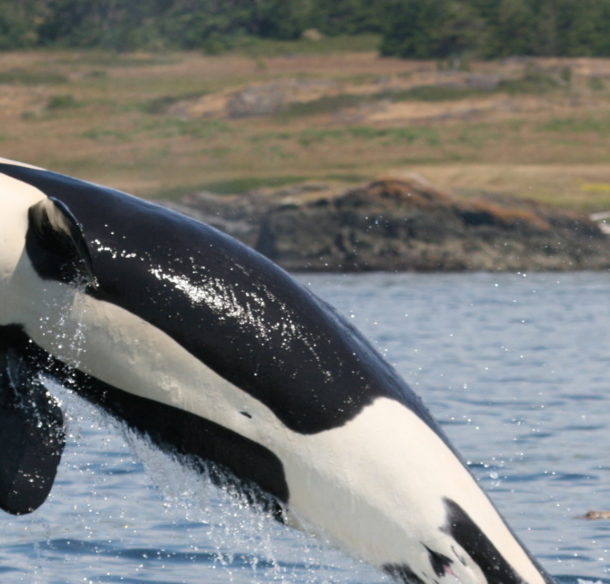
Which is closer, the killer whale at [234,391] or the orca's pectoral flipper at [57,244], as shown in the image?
the orca's pectoral flipper at [57,244]

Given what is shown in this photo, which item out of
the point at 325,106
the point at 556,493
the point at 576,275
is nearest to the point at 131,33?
the point at 325,106

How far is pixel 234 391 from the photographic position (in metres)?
7.22

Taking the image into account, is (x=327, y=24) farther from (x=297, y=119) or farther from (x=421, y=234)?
(x=421, y=234)

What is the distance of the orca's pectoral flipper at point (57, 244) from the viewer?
22.3 feet

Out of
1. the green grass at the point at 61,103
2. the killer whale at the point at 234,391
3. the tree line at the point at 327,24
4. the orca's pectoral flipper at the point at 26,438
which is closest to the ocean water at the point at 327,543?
the orca's pectoral flipper at the point at 26,438

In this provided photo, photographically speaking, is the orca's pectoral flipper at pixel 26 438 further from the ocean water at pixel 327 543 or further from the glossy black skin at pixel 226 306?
the glossy black skin at pixel 226 306

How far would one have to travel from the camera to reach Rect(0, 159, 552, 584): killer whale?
717 cm

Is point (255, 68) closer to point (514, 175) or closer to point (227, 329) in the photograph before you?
point (514, 175)

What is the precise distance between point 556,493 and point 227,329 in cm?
691

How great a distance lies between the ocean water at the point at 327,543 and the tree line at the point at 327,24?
82.3m

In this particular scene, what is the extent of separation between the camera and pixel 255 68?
355 feet

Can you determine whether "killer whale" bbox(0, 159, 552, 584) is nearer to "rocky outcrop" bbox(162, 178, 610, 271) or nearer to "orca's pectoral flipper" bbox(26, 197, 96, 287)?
"orca's pectoral flipper" bbox(26, 197, 96, 287)

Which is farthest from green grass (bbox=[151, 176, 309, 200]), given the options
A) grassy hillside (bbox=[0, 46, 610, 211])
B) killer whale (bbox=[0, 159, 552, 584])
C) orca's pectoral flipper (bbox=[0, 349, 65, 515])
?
killer whale (bbox=[0, 159, 552, 584])

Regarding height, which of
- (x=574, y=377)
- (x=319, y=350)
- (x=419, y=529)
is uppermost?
(x=319, y=350)
